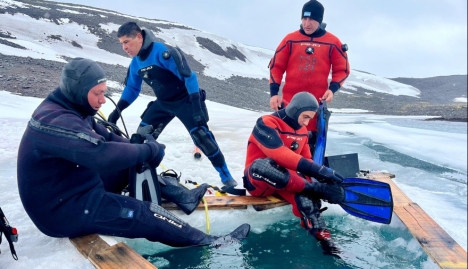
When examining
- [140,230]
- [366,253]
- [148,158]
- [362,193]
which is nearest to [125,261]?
[140,230]

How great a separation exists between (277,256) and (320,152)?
152 cm

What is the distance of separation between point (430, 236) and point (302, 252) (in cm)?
96

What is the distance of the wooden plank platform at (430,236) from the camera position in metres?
2.54

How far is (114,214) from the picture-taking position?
2.53 meters

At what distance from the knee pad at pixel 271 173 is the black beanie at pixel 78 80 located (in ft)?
5.06

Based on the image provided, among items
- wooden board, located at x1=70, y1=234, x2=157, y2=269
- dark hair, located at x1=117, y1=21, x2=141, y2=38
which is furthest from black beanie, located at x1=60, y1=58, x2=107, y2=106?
dark hair, located at x1=117, y1=21, x2=141, y2=38

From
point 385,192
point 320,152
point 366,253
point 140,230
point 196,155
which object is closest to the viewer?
point 140,230

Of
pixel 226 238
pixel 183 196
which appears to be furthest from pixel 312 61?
pixel 226 238

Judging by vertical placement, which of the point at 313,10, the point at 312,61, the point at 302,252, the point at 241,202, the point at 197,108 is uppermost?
the point at 313,10

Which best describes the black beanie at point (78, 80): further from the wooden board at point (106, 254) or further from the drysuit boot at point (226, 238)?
the drysuit boot at point (226, 238)

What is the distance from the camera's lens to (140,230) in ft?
8.44

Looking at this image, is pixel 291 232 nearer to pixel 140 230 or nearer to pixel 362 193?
pixel 362 193

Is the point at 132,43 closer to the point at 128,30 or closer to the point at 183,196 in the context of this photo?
the point at 128,30

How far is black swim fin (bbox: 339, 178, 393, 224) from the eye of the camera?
126 inches
